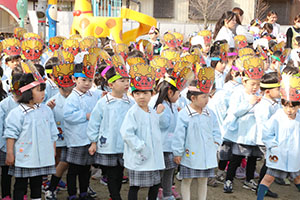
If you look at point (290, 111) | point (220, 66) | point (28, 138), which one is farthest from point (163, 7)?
point (28, 138)

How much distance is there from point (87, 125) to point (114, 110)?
396 millimetres

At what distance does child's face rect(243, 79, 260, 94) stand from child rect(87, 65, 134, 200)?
147cm

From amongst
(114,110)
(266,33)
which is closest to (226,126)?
(114,110)

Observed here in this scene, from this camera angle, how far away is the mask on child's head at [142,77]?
3.55 meters

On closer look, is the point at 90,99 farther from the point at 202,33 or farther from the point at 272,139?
the point at 202,33

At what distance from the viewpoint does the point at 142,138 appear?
3.54 meters

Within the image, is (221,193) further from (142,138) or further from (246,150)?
(142,138)

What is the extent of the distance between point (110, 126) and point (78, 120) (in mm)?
375

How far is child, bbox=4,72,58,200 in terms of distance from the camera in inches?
138

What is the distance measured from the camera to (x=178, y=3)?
24.1 m

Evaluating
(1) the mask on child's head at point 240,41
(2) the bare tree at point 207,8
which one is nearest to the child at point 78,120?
(1) the mask on child's head at point 240,41

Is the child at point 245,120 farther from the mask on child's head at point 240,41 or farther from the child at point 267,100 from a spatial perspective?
the mask on child's head at point 240,41

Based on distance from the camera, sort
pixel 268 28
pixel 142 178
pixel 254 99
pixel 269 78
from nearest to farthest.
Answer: pixel 142 178, pixel 269 78, pixel 254 99, pixel 268 28

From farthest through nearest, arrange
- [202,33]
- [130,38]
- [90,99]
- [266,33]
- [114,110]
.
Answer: [130,38], [266,33], [202,33], [90,99], [114,110]
